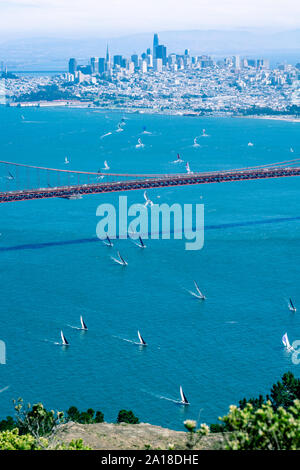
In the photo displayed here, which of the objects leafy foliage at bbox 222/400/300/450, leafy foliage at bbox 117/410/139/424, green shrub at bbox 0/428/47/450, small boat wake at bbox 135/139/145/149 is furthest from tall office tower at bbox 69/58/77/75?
leafy foliage at bbox 222/400/300/450

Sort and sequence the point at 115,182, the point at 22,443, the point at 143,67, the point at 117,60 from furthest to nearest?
the point at 117,60 → the point at 143,67 → the point at 115,182 → the point at 22,443

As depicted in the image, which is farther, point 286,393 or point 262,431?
point 286,393

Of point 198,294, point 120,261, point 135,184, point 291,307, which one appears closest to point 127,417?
point 291,307

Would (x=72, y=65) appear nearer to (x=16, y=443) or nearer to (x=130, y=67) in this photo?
(x=130, y=67)

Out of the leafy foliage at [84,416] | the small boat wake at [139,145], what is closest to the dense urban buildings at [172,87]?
the small boat wake at [139,145]

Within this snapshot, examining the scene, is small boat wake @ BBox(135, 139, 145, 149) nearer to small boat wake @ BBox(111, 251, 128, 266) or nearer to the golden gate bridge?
the golden gate bridge

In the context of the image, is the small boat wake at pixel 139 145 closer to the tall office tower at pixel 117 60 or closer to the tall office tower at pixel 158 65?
the tall office tower at pixel 117 60
